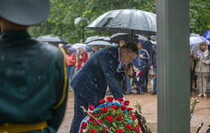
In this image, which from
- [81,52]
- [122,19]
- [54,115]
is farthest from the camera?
[81,52]

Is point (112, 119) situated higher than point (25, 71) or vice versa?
point (25, 71)

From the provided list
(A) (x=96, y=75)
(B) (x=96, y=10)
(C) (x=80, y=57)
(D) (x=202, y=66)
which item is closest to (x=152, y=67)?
(D) (x=202, y=66)

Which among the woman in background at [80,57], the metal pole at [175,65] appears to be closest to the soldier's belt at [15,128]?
the metal pole at [175,65]

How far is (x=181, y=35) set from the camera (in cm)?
335

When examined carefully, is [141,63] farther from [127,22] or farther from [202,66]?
[127,22]

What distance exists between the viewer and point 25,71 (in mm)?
2201

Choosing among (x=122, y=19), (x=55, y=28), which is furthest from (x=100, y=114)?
(x=55, y=28)

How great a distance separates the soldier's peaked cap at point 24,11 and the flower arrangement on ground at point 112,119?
8.49ft

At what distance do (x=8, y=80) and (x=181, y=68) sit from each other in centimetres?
166

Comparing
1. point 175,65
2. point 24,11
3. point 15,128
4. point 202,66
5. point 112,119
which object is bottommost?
point 202,66

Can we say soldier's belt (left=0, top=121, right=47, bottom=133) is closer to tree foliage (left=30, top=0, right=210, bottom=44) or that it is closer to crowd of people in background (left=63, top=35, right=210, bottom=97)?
crowd of people in background (left=63, top=35, right=210, bottom=97)

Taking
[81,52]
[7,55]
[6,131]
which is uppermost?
[7,55]

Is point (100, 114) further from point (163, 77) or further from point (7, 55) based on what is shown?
point (7, 55)

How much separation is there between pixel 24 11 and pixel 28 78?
0.38 metres
